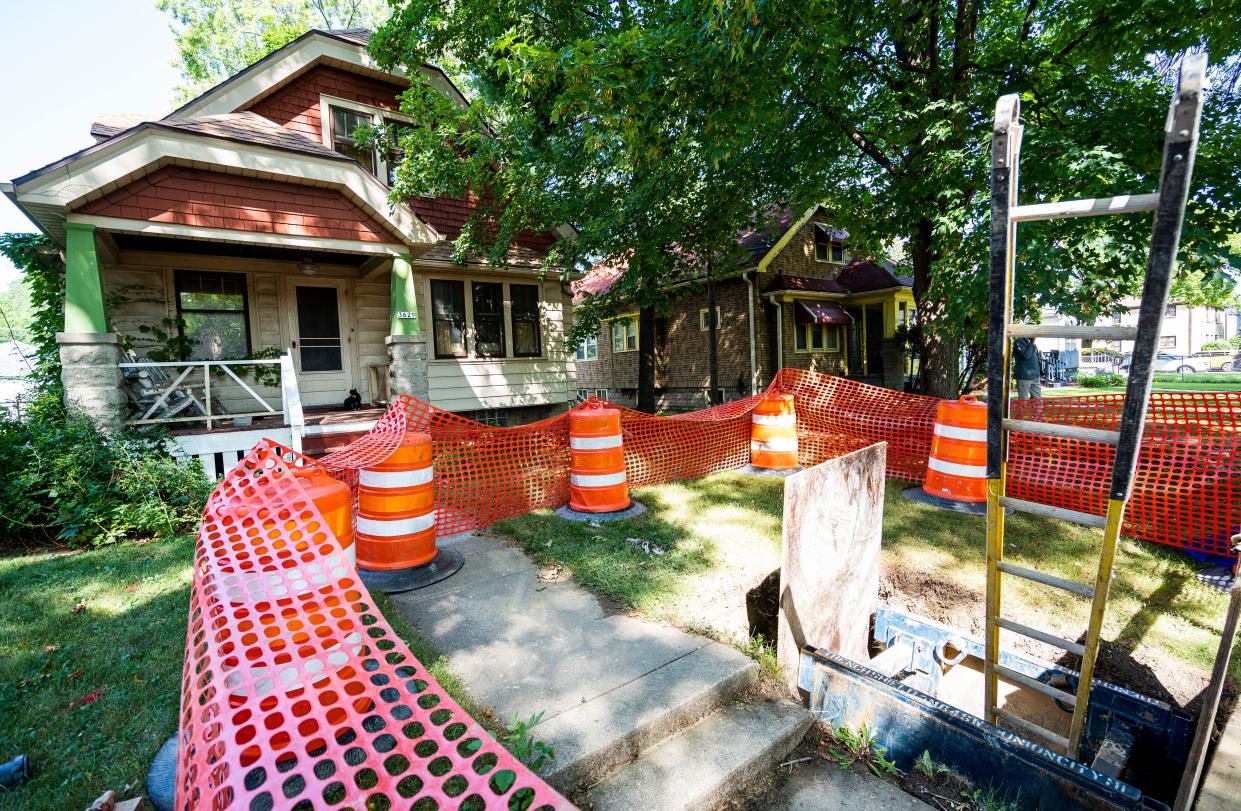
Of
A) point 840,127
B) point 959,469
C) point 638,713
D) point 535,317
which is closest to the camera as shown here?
point 638,713

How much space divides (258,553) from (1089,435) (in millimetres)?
3319

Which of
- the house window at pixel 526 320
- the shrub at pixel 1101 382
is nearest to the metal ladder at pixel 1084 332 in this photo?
the house window at pixel 526 320

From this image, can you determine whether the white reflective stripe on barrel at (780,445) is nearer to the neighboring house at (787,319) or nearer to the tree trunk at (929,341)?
the tree trunk at (929,341)

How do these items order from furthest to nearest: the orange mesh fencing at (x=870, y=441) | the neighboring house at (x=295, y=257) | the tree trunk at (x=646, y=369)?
the tree trunk at (x=646, y=369), the neighboring house at (x=295, y=257), the orange mesh fencing at (x=870, y=441)

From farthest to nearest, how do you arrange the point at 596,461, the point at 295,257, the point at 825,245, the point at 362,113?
1. the point at 825,245
2. the point at 362,113
3. the point at 295,257
4. the point at 596,461

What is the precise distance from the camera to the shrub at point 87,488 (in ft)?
16.2

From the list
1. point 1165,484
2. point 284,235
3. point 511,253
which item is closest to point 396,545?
point 284,235

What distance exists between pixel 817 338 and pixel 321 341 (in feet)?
49.4

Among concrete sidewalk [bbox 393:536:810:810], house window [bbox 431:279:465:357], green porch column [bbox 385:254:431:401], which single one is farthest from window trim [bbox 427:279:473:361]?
concrete sidewalk [bbox 393:536:810:810]

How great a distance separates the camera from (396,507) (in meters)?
3.87

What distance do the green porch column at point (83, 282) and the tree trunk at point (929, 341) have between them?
429 inches

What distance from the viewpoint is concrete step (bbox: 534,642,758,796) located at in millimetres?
2084

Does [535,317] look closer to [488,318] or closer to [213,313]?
[488,318]

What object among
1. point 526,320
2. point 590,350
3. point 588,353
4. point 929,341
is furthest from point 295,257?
point 588,353
